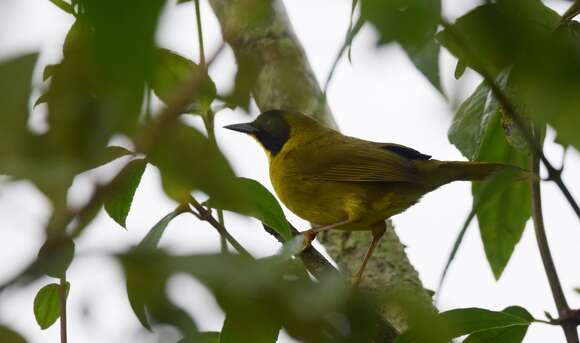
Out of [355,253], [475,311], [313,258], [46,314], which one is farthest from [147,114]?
[355,253]

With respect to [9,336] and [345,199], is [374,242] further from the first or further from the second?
[9,336]

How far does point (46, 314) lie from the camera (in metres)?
2.46

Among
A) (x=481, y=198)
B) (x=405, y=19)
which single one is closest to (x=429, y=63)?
(x=481, y=198)

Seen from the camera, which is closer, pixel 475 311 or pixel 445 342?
pixel 445 342

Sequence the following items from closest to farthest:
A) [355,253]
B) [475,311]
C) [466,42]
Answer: [466,42], [475,311], [355,253]

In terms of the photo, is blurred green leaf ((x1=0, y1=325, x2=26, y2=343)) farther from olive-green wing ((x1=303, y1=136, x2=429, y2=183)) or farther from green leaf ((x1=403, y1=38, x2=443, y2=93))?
olive-green wing ((x1=303, y1=136, x2=429, y2=183))

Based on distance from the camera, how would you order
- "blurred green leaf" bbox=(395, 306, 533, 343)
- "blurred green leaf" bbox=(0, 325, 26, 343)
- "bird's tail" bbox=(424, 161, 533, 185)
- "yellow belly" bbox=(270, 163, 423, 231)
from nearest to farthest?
"blurred green leaf" bbox=(0, 325, 26, 343) < "blurred green leaf" bbox=(395, 306, 533, 343) < "bird's tail" bbox=(424, 161, 533, 185) < "yellow belly" bbox=(270, 163, 423, 231)

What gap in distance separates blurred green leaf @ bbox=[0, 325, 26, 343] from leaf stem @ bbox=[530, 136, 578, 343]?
150 centimetres

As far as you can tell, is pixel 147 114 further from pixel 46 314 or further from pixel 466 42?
pixel 46 314

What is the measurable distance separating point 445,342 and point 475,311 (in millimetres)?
1513

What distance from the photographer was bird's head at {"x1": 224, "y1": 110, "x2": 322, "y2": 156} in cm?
562

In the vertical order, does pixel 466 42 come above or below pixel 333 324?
above

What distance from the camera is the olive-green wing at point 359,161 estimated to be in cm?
502

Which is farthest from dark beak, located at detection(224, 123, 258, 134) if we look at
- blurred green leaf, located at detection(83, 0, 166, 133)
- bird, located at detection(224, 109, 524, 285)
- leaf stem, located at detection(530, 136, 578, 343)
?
blurred green leaf, located at detection(83, 0, 166, 133)
